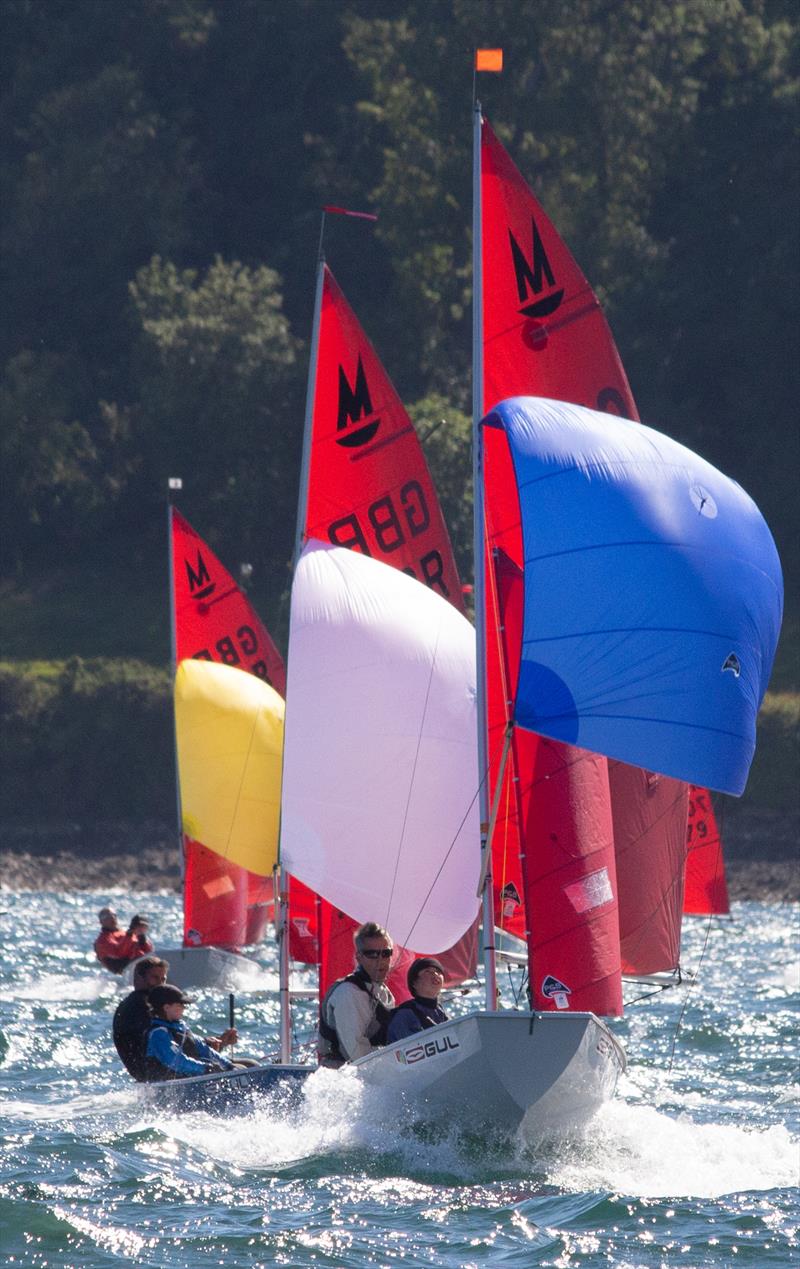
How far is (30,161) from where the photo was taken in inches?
2638

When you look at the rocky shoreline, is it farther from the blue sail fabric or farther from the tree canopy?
the blue sail fabric

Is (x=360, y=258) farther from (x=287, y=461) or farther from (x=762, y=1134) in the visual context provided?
(x=762, y=1134)

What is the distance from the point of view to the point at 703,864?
19.6 meters

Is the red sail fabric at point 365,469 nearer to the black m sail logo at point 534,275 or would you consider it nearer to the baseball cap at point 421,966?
the black m sail logo at point 534,275

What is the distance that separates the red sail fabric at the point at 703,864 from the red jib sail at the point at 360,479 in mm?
4606

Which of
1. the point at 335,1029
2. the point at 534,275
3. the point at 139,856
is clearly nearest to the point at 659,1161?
the point at 335,1029

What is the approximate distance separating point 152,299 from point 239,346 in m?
4.28

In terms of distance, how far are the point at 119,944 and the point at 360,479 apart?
9.50 metres

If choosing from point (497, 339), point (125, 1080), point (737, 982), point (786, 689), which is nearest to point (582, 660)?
point (497, 339)

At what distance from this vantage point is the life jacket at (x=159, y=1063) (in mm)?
13859

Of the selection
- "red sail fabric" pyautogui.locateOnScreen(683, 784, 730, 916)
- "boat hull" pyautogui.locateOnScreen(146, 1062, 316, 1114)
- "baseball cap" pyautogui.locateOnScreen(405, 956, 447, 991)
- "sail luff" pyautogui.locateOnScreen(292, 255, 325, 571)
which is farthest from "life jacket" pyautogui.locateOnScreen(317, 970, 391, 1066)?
"red sail fabric" pyautogui.locateOnScreen(683, 784, 730, 916)

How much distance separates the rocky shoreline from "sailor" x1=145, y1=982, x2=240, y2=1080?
3203 centimetres

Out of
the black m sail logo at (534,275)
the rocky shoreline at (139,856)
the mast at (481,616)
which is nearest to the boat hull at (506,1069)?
the mast at (481,616)

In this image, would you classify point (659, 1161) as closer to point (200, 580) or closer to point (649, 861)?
point (649, 861)
